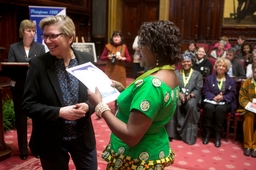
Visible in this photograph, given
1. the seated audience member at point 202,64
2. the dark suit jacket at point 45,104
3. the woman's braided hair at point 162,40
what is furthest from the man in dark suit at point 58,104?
the seated audience member at point 202,64

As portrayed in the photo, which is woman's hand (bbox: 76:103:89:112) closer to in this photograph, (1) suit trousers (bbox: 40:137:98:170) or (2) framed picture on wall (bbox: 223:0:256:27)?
(1) suit trousers (bbox: 40:137:98:170)

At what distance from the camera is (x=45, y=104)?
1.65 meters

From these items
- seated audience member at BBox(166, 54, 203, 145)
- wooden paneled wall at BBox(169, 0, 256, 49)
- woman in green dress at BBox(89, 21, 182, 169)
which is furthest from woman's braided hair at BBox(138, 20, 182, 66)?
wooden paneled wall at BBox(169, 0, 256, 49)

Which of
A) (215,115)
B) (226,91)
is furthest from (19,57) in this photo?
(226,91)

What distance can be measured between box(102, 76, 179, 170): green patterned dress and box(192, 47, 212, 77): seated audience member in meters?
3.93

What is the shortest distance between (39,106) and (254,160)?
10.4 ft

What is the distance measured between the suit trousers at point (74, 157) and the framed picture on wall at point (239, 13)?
8376mm

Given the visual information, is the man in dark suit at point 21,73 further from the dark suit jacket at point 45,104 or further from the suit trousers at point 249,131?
the suit trousers at point 249,131

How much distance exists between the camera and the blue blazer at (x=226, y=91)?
427 cm

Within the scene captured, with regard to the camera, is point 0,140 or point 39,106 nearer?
point 39,106

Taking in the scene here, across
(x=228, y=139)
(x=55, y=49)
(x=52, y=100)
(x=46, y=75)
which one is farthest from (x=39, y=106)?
(x=228, y=139)

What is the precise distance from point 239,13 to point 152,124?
859 cm

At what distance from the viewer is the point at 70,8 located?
27.6 feet

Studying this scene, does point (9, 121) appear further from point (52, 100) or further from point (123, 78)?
point (52, 100)
